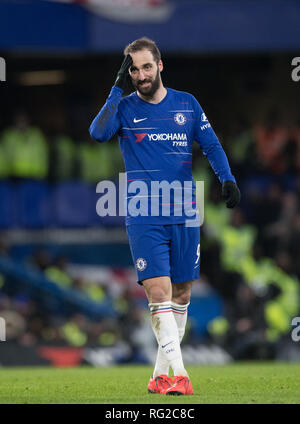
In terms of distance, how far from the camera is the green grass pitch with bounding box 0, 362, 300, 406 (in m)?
6.75

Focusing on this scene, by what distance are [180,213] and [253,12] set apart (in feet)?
38.6

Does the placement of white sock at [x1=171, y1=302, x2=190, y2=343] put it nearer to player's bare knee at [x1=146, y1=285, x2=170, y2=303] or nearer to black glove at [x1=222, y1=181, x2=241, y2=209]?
player's bare knee at [x1=146, y1=285, x2=170, y2=303]

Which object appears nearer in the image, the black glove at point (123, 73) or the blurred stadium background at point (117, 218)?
the black glove at point (123, 73)

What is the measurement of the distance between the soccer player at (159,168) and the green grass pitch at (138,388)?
38 centimetres

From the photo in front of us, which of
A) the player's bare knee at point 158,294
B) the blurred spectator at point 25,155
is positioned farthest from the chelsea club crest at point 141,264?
the blurred spectator at point 25,155

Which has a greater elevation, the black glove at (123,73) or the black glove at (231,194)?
the black glove at (123,73)

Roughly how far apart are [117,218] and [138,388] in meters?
10.5

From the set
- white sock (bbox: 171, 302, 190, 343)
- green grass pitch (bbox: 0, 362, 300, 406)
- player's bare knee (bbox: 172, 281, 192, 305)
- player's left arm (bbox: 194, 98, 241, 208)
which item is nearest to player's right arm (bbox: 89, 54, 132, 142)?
player's left arm (bbox: 194, 98, 241, 208)

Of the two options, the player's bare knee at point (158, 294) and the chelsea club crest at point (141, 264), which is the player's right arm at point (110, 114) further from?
the player's bare knee at point (158, 294)

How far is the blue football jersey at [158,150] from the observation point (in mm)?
7316

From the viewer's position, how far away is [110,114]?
7234 mm

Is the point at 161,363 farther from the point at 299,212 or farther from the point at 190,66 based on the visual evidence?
the point at 190,66

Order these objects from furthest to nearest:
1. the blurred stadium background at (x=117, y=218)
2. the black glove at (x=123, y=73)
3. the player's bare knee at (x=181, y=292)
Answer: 1. the blurred stadium background at (x=117, y=218)
2. the player's bare knee at (x=181, y=292)
3. the black glove at (x=123, y=73)

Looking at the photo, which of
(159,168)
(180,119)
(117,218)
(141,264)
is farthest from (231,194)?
(117,218)
